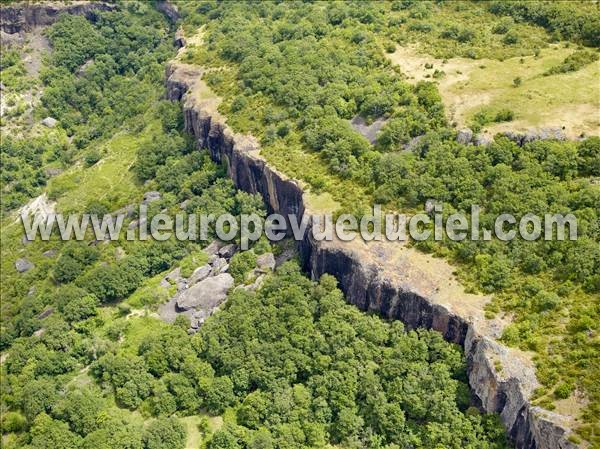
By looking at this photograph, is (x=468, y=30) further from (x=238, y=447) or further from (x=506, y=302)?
(x=238, y=447)

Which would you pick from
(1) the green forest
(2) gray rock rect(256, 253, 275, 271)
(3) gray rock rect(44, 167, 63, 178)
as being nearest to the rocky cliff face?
(1) the green forest

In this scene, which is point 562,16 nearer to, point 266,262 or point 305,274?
point 305,274

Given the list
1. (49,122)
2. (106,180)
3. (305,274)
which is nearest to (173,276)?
(305,274)

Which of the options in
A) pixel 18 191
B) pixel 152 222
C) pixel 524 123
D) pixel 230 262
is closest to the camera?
pixel 524 123

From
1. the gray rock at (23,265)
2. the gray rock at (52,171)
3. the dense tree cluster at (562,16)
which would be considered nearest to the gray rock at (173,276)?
the gray rock at (23,265)

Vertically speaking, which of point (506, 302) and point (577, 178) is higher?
point (577, 178)

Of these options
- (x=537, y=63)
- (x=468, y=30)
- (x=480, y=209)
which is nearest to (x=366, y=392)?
(x=480, y=209)

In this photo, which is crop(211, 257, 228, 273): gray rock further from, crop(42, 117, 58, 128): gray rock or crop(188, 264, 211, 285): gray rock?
crop(42, 117, 58, 128): gray rock
